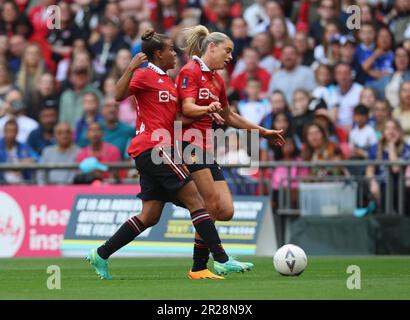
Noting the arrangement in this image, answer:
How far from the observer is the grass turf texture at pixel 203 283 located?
981cm

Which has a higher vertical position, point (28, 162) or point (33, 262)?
point (28, 162)

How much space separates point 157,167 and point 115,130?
9.14 m

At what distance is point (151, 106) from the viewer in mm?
11758

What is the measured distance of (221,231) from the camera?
59.0 ft

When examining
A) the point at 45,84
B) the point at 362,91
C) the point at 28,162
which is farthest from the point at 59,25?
the point at 362,91

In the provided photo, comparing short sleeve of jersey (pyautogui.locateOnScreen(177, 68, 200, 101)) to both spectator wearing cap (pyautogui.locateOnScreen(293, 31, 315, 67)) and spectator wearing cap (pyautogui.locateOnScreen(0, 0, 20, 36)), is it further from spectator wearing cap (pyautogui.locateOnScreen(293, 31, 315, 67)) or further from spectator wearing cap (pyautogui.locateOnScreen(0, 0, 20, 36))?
spectator wearing cap (pyautogui.locateOnScreen(0, 0, 20, 36))

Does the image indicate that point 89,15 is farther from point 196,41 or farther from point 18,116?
point 196,41

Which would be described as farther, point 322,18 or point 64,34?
point 64,34

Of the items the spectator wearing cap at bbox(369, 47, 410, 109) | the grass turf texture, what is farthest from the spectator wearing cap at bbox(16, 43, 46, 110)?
the grass turf texture

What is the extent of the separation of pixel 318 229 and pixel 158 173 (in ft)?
23.3

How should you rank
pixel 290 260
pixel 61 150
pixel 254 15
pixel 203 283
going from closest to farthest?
pixel 203 283 < pixel 290 260 < pixel 61 150 < pixel 254 15

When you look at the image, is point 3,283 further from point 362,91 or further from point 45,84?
point 45,84

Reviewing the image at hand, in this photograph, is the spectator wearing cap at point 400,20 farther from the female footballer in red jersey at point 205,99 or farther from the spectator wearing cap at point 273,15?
the female footballer in red jersey at point 205,99

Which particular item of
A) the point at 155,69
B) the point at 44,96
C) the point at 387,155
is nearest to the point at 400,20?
the point at 387,155
